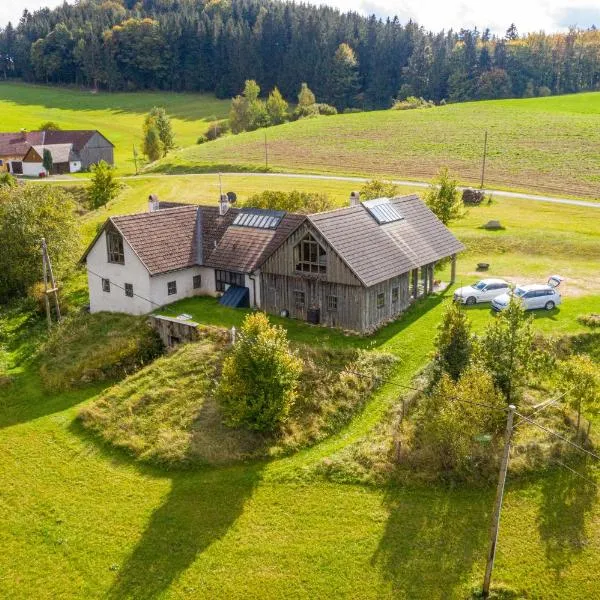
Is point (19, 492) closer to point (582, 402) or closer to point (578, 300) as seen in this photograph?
point (582, 402)

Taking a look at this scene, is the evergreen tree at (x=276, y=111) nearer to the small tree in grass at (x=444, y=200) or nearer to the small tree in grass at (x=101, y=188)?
the small tree in grass at (x=101, y=188)

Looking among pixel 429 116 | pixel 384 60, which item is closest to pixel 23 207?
pixel 429 116

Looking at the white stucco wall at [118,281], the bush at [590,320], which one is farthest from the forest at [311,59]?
the bush at [590,320]

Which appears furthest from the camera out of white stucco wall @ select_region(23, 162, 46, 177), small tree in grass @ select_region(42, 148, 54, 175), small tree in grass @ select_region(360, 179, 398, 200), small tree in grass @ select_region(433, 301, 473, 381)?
white stucco wall @ select_region(23, 162, 46, 177)

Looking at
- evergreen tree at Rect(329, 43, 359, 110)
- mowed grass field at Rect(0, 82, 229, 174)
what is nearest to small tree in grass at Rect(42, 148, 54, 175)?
mowed grass field at Rect(0, 82, 229, 174)

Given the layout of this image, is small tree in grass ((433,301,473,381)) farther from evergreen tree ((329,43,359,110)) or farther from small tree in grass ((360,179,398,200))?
evergreen tree ((329,43,359,110))

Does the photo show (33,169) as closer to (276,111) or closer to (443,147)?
(276,111)

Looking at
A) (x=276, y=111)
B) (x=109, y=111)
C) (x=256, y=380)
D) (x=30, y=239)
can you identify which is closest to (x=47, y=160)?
(x=30, y=239)
